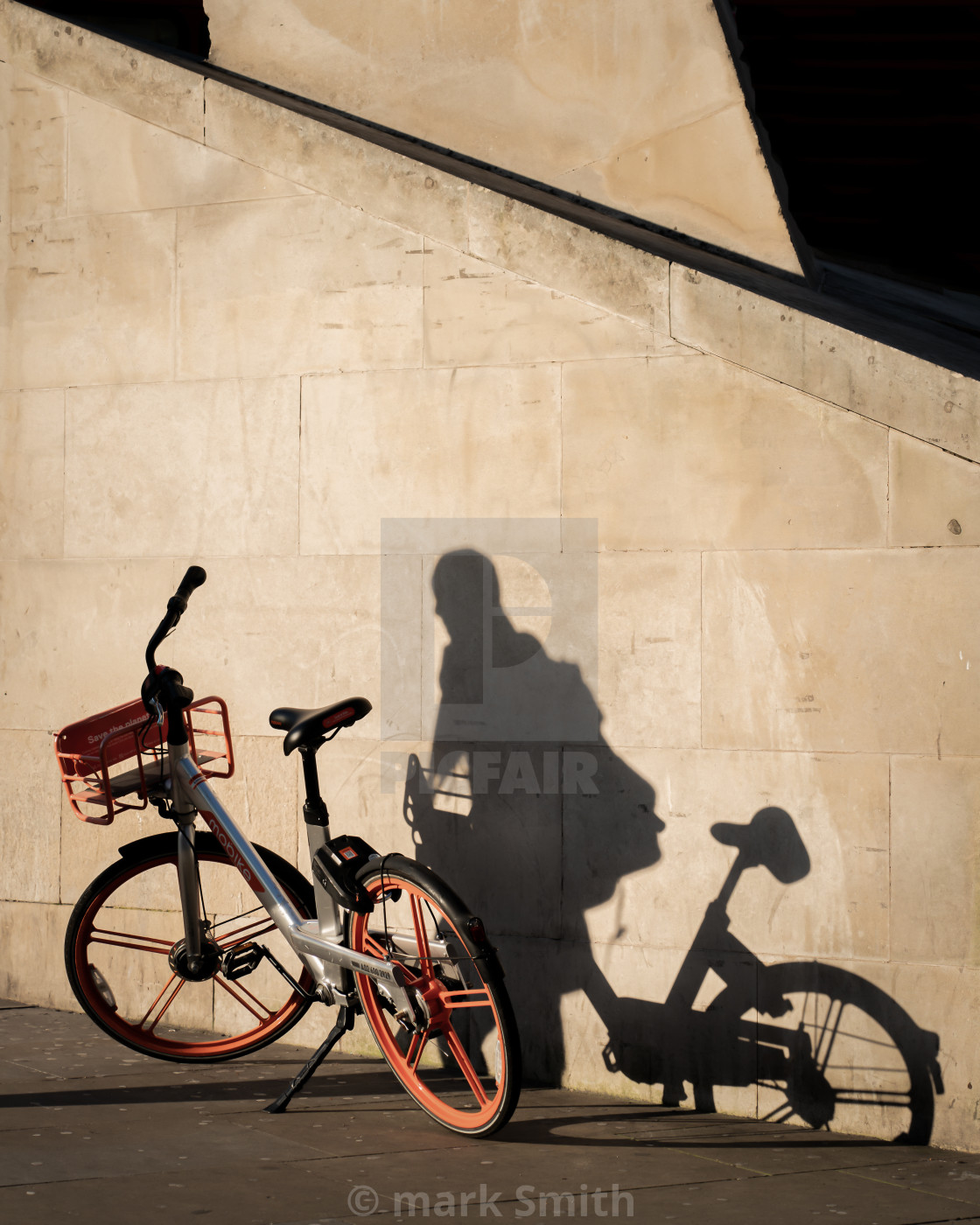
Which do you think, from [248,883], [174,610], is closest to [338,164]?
[174,610]

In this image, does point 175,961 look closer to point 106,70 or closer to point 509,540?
point 509,540

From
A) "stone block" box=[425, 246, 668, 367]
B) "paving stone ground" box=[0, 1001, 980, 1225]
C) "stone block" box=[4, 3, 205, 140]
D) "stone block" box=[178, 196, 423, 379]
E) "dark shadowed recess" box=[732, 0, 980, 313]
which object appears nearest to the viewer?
"paving stone ground" box=[0, 1001, 980, 1225]

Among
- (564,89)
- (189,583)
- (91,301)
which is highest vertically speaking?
(564,89)

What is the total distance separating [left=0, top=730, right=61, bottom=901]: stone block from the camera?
6.11 meters

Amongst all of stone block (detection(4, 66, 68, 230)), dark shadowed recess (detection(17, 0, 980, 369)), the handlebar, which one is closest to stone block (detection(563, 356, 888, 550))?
the handlebar

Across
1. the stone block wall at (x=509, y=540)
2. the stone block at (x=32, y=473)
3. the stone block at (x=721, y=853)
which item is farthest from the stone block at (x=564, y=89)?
the stone block at (x=721, y=853)

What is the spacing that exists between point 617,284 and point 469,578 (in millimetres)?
1229

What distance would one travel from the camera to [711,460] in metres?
4.94

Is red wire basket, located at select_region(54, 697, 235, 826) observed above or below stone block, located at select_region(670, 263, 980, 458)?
below

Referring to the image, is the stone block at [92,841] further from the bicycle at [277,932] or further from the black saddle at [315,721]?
the black saddle at [315,721]

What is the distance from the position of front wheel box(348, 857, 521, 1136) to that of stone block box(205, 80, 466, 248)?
2.47 meters

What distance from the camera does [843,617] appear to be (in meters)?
4.73

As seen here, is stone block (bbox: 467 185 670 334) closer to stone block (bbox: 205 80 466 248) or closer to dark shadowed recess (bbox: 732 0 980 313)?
stone block (bbox: 205 80 466 248)

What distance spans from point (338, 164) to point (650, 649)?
2341 mm
